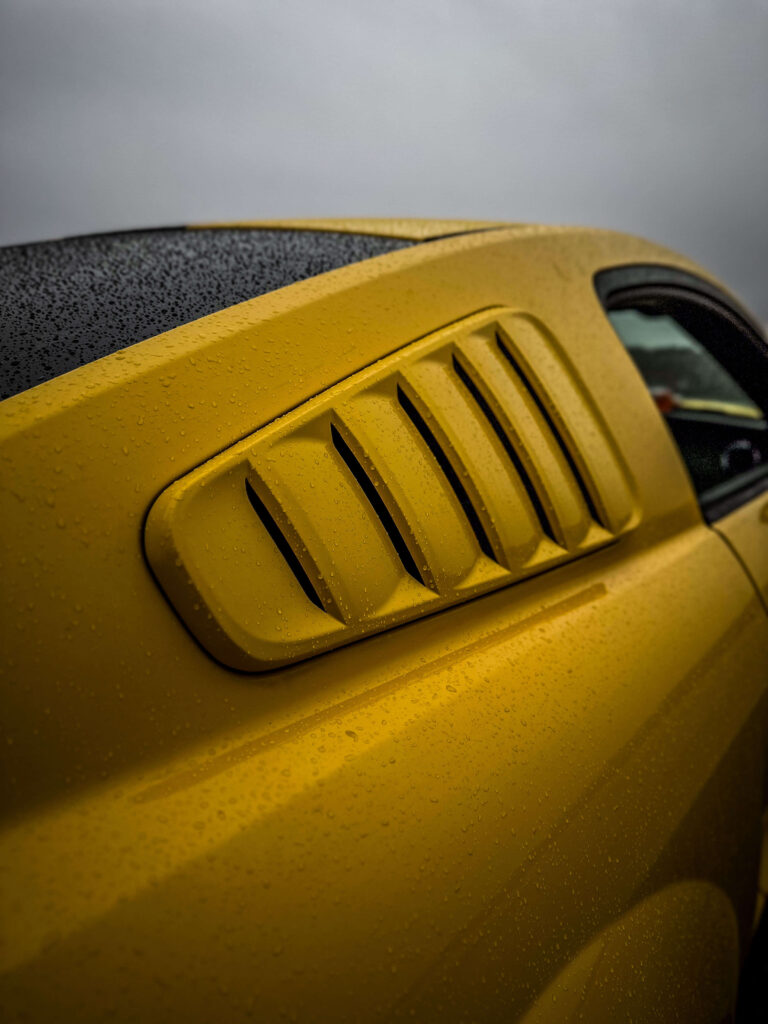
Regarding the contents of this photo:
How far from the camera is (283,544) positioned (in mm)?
707

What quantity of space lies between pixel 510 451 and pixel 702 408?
2396mm

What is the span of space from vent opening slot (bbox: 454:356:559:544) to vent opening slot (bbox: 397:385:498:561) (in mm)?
103

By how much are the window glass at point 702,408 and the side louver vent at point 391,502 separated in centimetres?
42

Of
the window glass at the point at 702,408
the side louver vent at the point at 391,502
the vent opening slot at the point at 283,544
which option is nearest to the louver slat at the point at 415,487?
the side louver vent at the point at 391,502

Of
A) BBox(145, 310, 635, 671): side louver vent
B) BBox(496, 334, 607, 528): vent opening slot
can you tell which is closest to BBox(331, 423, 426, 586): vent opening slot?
BBox(145, 310, 635, 671): side louver vent

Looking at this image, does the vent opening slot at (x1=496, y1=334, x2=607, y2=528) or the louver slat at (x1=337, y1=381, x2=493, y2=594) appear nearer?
the louver slat at (x1=337, y1=381, x2=493, y2=594)

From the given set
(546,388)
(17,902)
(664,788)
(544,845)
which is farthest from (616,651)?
(17,902)

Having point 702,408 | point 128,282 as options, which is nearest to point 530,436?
point 128,282

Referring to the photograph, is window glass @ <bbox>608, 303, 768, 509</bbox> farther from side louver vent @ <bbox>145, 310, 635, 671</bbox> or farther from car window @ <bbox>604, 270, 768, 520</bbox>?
side louver vent @ <bbox>145, 310, 635, 671</bbox>

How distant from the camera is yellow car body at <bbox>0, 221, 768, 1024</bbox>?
53 centimetres

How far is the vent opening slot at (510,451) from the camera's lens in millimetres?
Result: 923

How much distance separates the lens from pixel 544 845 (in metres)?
0.72

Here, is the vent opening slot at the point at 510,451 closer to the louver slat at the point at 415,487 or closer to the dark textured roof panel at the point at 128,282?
the louver slat at the point at 415,487

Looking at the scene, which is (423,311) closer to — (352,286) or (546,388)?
(352,286)
